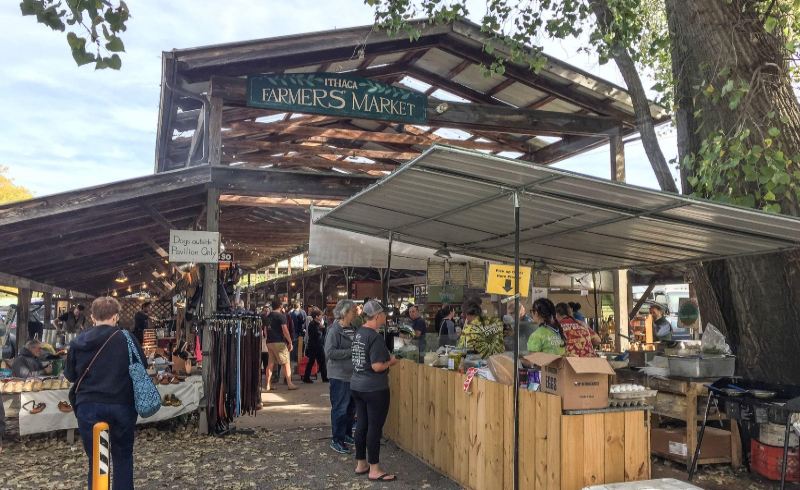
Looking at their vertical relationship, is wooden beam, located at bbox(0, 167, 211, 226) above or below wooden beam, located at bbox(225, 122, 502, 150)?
below

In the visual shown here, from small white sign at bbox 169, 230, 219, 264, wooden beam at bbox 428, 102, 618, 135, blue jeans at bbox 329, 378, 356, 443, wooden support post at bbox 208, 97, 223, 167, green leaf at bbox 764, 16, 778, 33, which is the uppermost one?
wooden beam at bbox 428, 102, 618, 135

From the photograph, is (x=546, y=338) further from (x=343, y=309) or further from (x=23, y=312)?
(x=23, y=312)

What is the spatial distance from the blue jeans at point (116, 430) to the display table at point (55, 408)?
3.28 metres

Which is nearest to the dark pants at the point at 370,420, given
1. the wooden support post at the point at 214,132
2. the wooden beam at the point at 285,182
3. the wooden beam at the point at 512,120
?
the wooden beam at the point at 285,182

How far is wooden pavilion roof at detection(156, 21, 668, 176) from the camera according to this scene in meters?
7.94

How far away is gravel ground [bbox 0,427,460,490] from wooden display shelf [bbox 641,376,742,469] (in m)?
2.49

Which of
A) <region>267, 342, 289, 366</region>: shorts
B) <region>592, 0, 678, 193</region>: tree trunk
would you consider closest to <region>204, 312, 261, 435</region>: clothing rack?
<region>267, 342, 289, 366</region>: shorts

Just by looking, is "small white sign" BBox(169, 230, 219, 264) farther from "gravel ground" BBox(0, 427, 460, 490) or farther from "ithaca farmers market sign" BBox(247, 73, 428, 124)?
"gravel ground" BBox(0, 427, 460, 490)

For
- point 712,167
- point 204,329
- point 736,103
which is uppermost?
point 736,103

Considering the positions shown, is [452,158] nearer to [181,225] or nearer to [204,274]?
[204,274]

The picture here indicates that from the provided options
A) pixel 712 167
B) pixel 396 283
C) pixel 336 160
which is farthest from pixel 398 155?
pixel 396 283

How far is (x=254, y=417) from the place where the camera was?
8.91 meters

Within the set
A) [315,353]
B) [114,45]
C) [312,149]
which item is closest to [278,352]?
[315,353]

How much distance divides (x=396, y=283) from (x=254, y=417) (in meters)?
11.7
